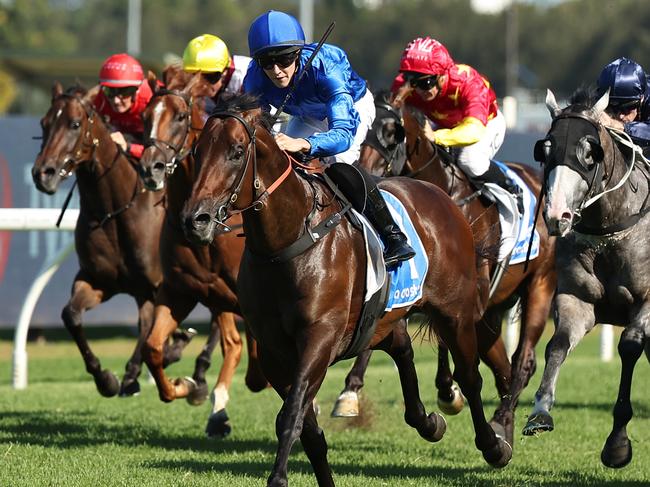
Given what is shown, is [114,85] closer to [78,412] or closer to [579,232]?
[78,412]

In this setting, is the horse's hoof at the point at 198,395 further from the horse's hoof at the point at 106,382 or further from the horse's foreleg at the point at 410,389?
the horse's foreleg at the point at 410,389

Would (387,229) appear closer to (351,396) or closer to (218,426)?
(351,396)

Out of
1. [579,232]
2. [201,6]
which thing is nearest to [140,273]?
[579,232]

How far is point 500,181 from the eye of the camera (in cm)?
724

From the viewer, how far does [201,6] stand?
80438 millimetres

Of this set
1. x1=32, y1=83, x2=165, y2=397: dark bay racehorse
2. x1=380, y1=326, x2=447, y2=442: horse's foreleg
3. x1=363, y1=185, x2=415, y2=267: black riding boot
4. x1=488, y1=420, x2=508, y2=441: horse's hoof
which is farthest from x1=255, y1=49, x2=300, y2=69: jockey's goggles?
x1=32, y1=83, x2=165, y2=397: dark bay racehorse

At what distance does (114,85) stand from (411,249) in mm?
3268

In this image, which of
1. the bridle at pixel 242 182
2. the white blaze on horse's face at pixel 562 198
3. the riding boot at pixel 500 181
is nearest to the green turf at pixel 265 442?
the riding boot at pixel 500 181

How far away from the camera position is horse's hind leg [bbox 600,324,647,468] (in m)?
5.30

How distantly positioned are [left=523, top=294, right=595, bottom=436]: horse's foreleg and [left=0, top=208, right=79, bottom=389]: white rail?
426 centimetres

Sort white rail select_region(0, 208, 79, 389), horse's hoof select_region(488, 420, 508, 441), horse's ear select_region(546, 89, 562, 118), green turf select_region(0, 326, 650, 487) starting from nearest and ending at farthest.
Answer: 1. horse's ear select_region(546, 89, 562, 118)
2. green turf select_region(0, 326, 650, 487)
3. horse's hoof select_region(488, 420, 508, 441)
4. white rail select_region(0, 208, 79, 389)

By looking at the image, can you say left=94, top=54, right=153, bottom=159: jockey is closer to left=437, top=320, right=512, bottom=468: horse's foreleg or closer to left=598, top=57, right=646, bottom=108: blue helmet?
left=437, top=320, right=512, bottom=468: horse's foreleg

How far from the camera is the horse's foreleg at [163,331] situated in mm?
6848

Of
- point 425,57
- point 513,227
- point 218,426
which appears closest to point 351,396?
point 218,426
